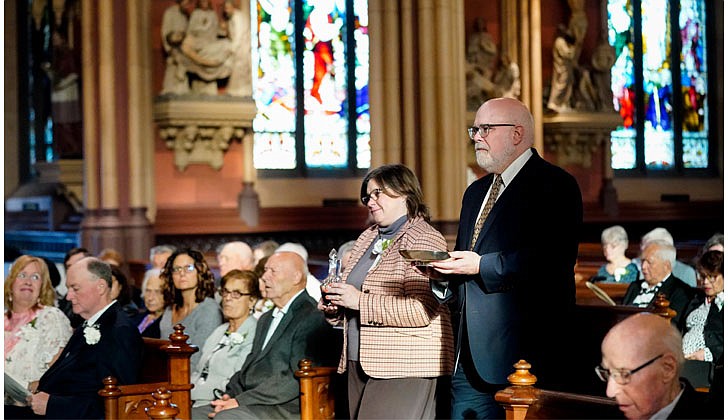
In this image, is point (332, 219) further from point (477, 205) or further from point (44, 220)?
point (477, 205)

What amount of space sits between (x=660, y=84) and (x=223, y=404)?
12.9 meters

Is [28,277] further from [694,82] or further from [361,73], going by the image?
[694,82]

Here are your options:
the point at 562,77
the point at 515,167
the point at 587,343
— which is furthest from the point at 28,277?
the point at 562,77

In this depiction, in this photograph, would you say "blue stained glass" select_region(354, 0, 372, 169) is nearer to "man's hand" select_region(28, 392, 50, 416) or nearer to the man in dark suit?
"man's hand" select_region(28, 392, 50, 416)

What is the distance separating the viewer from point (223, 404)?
5.52m

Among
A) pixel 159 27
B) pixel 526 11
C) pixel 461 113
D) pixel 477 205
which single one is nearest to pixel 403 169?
pixel 477 205

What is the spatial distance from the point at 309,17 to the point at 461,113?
9.72 ft

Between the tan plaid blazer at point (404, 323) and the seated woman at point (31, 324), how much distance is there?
2.24m

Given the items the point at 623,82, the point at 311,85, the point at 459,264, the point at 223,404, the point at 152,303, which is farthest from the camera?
the point at 623,82

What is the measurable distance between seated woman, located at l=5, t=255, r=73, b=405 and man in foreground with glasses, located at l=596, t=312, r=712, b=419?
3762mm

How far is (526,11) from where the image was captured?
1437 centimetres

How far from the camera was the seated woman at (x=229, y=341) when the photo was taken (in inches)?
232

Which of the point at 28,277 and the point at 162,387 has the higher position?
the point at 28,277

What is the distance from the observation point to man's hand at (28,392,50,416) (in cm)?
538
